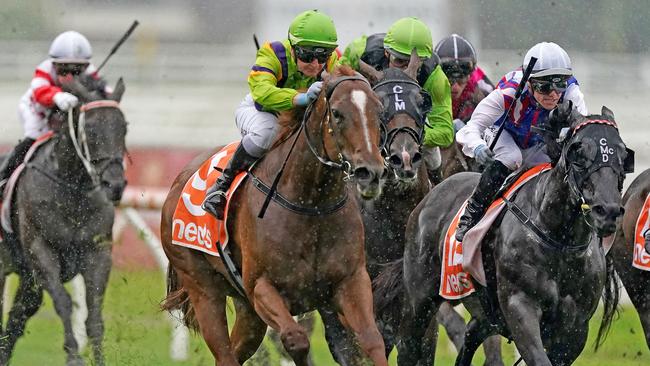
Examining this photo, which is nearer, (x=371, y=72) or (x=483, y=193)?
(x=483, y=193)

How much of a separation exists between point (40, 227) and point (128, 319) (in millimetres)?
1259

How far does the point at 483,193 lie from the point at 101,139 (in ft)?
10.6

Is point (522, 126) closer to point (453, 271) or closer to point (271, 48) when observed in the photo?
point (453, 271)

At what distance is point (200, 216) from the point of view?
727cm

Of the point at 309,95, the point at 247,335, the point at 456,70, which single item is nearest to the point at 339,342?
the point at 247,335

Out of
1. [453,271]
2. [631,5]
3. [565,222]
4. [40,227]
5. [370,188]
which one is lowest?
[631,5]

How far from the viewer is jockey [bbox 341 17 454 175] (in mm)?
7699

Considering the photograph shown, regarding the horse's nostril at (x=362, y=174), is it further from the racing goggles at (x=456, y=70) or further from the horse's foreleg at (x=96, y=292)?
the racing goggles at (x=456, y=70)

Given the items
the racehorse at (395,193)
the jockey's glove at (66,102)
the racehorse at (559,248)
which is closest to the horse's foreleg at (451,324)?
the racehorse at (395,193)

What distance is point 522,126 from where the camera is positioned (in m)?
A: 7.16

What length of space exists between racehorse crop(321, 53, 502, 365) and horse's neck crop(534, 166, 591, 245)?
636 mm

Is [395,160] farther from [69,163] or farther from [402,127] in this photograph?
[69,163]

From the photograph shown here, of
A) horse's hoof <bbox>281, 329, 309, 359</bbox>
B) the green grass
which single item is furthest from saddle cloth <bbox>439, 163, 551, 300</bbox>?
the green grass

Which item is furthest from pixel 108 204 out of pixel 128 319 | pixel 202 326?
pixel 202 326
